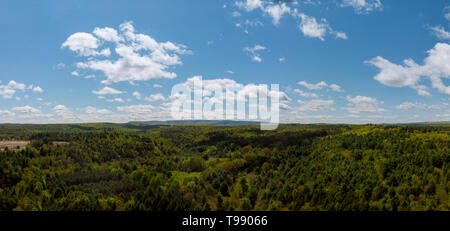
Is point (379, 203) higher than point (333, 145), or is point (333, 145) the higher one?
point (333, 145)

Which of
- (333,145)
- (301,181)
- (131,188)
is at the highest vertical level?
(333,145)

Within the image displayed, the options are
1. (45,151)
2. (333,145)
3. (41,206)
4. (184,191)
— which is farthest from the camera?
(45,151)

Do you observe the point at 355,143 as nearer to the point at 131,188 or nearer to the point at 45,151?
the point at 131,188
